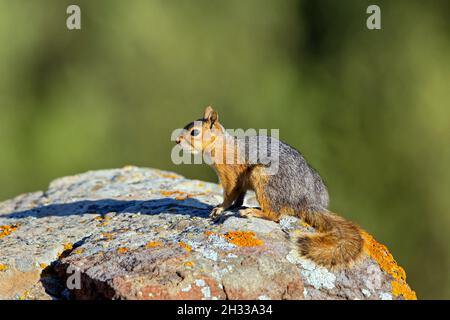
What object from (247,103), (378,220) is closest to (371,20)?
(247,103)

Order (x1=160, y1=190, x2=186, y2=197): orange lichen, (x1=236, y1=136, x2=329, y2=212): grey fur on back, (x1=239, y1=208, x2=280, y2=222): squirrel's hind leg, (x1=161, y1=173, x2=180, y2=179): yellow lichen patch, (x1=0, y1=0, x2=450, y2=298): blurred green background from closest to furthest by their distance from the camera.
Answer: (x1=239, y1=208, x2=280, y2=222): squirrel's hind leg
(x1=236, y1=136, x2=329, y2=212): grey fur on back
(x1=160, y1=190, x2=186, y2=197): orange lichen
(x1=161, y1=173, x2=180, y2=179): yellow lichen patch
(x1=0, y1=0, x2=450, y2=298): blurred green background

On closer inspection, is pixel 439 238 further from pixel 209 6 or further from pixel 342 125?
pixel 209 6

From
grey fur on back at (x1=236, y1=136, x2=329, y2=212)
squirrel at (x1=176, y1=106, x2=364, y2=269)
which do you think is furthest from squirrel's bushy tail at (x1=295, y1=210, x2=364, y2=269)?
grey fur on back at (x1=236, y1=136, x2=329, y2=212)

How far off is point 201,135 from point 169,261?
1.58 m

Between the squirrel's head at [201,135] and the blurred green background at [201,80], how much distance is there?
6796 millimetres

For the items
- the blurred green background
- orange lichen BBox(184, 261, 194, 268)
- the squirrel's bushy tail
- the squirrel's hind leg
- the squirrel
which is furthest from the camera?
the blurred green background

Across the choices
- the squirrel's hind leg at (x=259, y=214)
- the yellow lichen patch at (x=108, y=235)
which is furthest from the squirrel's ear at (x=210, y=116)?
the yellow lichen patch at (x=108, y=235)

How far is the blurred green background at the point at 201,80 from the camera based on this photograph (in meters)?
11.5

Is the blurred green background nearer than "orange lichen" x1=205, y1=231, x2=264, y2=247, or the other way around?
"orange lichen" x1=205, y1=231, x2=264, y2=247

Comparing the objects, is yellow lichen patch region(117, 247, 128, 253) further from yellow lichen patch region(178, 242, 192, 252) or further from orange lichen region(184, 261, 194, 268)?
orange lichen region(184, 261, 194, 268)

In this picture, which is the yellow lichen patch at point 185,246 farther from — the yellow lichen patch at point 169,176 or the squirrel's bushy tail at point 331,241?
the yellow lichen patch at point 169,176

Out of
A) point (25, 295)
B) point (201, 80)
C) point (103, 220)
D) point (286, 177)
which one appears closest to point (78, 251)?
point (25, 295)

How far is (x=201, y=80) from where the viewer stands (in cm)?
1316

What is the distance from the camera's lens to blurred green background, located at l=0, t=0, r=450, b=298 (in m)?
11.5
